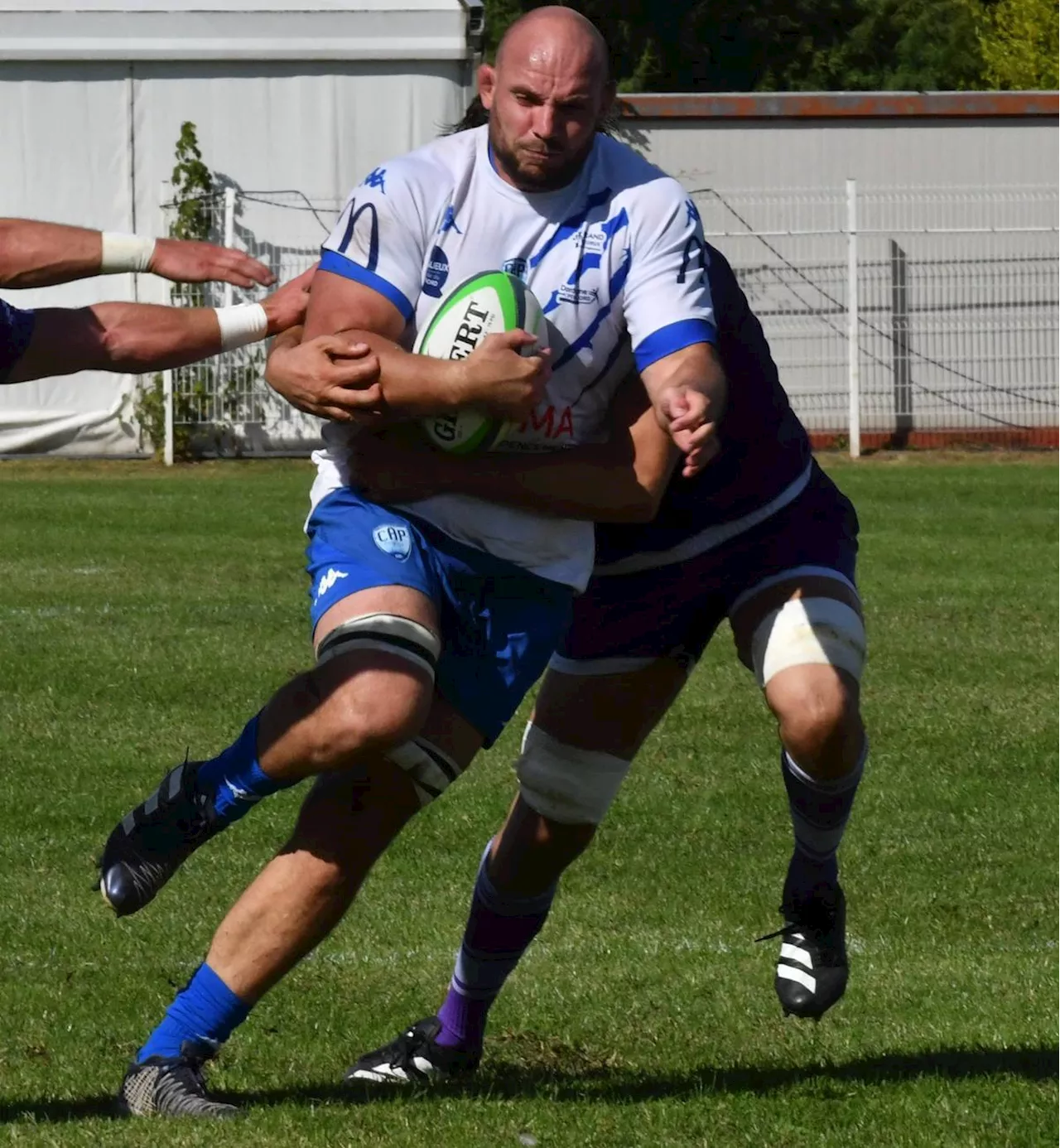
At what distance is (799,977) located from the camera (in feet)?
16.1

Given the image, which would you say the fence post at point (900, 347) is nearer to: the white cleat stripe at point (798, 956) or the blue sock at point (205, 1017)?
the white cleat stripe at point (798, 956)

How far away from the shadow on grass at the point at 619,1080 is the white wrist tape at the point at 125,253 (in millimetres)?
1855

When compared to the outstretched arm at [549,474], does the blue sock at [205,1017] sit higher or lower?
lower

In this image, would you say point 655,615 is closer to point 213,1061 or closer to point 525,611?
point 525,611

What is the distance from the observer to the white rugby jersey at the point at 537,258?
444 cm

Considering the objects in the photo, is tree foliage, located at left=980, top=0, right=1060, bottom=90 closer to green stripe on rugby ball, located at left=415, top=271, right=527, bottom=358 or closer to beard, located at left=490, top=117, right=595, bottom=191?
beard, located at left=490, top=117, right=595, bottom=191

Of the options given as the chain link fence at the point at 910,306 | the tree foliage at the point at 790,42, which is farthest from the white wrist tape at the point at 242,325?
the tree foliage at the point at 790,42

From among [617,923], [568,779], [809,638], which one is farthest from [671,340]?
[617,923]

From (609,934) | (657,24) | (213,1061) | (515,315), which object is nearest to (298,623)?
(609,934)

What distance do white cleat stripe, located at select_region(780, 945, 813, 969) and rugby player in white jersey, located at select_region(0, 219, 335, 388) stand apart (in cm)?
170

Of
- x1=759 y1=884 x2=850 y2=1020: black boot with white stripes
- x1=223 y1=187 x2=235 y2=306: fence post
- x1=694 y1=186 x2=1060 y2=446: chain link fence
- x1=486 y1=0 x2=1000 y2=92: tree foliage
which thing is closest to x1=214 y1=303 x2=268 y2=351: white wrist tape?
x1=759 y1=884 x2=850 y2=1020: black boot with white stripes

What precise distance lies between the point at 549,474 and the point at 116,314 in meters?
1.05

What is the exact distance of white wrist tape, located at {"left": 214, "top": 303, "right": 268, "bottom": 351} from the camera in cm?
485

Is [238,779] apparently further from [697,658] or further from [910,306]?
[910,306]
